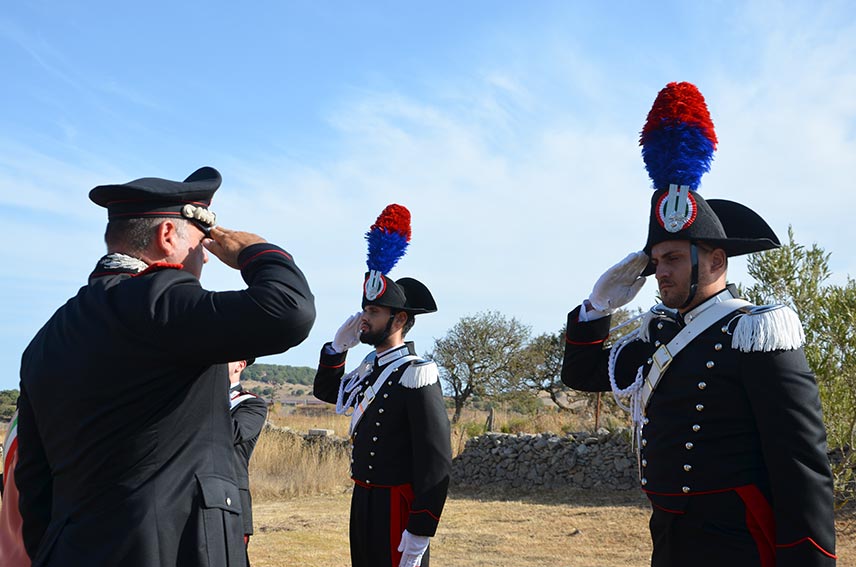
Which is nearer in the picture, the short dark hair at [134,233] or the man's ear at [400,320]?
the short dark hair at [134,233]

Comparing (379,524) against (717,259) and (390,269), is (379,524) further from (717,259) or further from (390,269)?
(717,259)

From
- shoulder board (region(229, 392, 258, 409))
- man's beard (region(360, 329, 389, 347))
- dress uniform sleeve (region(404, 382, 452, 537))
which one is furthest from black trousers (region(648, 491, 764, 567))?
shoulder board (region(229, 392, 258, 409))

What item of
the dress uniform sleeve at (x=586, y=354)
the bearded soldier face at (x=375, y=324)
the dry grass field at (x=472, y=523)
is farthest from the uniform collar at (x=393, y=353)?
the dry grass field at (x=472, y=523)

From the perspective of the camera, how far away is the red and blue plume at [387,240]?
5.68 metres

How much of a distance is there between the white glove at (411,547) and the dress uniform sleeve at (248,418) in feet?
3.89

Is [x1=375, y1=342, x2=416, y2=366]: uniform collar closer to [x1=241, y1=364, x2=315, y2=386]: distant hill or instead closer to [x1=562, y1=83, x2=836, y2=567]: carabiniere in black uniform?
[x1=562, y1=83, x2=836, y2=567]: carabiniere in black uniform

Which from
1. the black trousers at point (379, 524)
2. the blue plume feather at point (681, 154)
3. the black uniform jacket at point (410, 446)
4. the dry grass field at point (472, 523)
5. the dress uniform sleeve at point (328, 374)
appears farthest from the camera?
the dry grass field at point (472, 523)

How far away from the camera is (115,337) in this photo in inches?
85.2

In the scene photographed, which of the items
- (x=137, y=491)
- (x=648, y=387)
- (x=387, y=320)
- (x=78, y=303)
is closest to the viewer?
(x=137, y=491)

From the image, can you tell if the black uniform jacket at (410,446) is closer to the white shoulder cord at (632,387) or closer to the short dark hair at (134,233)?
the white shoulder cord at (632,387)

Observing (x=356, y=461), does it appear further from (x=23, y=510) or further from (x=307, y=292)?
(x=307, y=292)

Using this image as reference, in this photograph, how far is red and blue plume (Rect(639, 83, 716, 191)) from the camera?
3.24 meters

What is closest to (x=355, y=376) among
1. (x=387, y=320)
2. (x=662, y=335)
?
(x=387, y=320)

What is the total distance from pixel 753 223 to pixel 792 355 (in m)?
0.70
